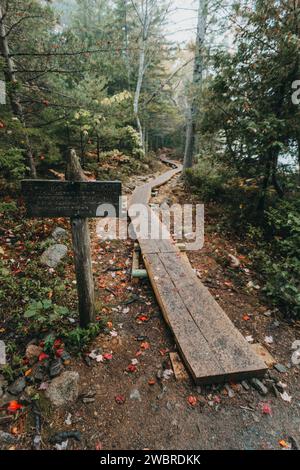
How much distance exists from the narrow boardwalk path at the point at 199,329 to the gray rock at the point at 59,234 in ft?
7.43

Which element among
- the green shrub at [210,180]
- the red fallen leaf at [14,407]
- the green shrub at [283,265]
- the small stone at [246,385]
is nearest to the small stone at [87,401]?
the red fallen leaf at [14,407]

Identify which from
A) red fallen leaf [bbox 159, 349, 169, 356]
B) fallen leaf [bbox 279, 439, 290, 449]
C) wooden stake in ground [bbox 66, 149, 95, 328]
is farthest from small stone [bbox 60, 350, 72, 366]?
fallen leaf [bbox 279, 439, 290, 449]

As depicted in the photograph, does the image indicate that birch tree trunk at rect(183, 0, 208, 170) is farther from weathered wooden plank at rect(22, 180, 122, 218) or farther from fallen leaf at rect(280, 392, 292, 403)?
fallen leaf at rect(280, 392, 292, 403)

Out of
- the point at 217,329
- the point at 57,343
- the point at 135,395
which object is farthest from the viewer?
the point at 217,329

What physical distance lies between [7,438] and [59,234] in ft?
13.5

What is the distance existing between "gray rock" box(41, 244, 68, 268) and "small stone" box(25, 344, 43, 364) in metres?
1.88

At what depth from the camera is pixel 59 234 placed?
5.89m

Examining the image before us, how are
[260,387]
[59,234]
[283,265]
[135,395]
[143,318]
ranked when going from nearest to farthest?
[135,395]
[260,387]
[143,318]
[283,265]
[59,234]

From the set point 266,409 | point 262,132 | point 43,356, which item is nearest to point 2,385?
point 43,356

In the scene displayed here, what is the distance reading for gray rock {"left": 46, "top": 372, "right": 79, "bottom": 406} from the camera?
2.74m

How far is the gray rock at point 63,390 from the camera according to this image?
2.74 meters

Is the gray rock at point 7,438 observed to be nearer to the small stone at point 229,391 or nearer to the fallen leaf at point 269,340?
the small stone at point 229,391

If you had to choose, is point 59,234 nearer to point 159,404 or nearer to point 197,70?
point 159,404
